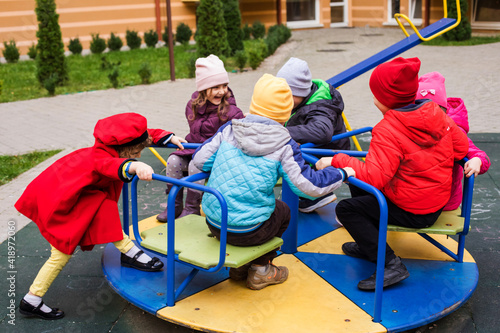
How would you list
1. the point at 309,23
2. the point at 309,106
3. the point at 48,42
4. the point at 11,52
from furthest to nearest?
the point at 309,23 → the point at 11,52 → the point at 48,42 → the point at 309,106

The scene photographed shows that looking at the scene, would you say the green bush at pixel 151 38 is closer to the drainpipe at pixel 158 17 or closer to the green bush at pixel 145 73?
the drainpipe at pixel 158 17

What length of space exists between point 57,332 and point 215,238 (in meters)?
0.91

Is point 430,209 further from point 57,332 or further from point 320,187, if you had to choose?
point 57,332

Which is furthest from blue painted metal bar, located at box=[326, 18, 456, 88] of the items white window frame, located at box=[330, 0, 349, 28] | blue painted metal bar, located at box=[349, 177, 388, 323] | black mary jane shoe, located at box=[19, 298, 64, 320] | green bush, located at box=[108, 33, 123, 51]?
white window frame, located at box=[330, 0, 349, 28]

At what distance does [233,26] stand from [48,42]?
17.0 feet

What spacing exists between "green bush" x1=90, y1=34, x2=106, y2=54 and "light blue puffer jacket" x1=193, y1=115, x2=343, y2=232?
13.4m

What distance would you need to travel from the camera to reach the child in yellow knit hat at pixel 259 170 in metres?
2.66

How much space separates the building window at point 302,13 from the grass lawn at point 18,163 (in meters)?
14.6

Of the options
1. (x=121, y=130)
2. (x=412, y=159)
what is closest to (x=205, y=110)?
(x=121, y=130)

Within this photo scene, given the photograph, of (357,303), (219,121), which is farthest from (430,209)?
(219,121)

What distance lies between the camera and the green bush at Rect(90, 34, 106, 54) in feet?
49.8

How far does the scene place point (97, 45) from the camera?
49.9ft

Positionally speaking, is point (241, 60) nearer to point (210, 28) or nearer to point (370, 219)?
point (210, 28)

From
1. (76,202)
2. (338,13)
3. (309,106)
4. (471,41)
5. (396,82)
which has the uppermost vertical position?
(338,13)
